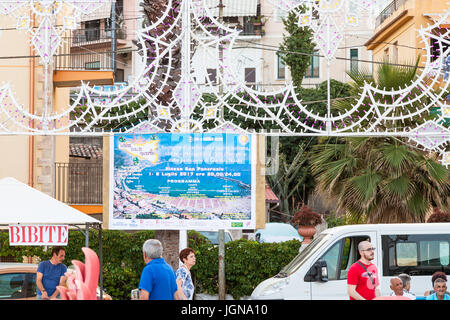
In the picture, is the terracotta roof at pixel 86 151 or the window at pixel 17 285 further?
the terracotta roof at pixel 86 151

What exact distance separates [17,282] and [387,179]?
804cm

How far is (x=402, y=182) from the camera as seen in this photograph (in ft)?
51.9

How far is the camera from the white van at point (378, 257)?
11.6 m

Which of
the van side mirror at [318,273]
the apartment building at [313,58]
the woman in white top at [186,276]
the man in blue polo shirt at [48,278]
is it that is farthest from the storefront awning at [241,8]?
the woman in white top at [186,276]

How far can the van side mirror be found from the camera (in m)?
11.6

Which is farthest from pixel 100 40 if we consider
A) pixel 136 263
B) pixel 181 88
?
pixel 181 88

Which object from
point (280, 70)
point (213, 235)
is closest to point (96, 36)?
point (280, 70)

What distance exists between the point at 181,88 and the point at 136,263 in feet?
16.8

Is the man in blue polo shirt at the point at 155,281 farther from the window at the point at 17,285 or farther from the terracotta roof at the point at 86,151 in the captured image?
the terracotta roof at the point at 86,151

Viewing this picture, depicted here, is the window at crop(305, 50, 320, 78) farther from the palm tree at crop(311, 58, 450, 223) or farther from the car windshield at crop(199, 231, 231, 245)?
the palm tree at crop(311, 58, 450, 223)

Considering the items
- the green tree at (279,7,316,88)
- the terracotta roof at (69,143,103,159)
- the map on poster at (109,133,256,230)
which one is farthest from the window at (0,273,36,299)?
the green tree at (279,7,316,88)

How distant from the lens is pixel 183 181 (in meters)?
12.2

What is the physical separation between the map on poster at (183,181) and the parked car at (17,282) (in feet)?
5.31

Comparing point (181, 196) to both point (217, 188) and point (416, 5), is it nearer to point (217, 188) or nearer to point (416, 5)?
point (217, 188)
